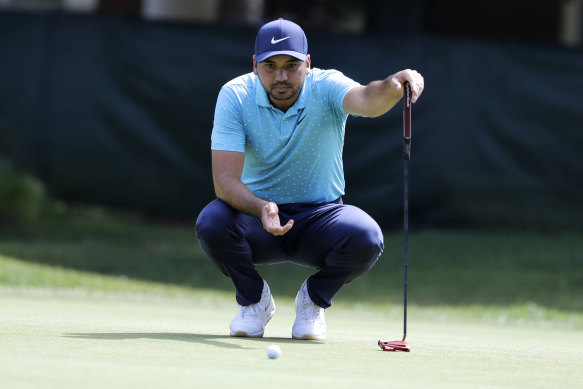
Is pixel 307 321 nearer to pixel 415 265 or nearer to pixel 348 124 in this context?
pixel 415 265

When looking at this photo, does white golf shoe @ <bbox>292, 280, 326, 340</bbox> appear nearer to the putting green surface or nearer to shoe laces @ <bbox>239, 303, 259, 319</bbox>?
the putting green surface

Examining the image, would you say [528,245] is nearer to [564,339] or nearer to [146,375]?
[564,339]

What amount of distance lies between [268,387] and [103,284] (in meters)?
6.38

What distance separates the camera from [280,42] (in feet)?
17.3

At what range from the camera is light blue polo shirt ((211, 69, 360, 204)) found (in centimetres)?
546

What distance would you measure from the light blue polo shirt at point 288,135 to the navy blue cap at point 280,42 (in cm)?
23

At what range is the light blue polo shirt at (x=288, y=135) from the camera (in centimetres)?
546

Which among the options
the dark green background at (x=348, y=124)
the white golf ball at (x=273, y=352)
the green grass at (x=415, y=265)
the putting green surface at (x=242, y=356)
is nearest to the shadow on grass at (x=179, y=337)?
the putting green surface at (x=242, y=356)

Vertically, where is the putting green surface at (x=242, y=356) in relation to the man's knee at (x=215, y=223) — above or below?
below

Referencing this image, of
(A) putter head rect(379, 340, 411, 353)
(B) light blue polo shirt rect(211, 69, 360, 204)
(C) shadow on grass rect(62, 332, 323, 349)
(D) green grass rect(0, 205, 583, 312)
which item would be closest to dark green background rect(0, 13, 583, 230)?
(D) green grass rect(0, 205, 583, 312)

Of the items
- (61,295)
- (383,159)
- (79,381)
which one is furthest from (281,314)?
(79,381)

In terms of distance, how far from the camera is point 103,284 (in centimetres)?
956

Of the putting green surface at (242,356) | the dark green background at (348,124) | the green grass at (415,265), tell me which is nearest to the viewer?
the putting green surface at (242,356)

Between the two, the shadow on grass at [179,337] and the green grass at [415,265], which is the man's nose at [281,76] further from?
the green grass at [415,265]
